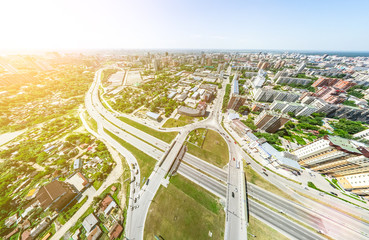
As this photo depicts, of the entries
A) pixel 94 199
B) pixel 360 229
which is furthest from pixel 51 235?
pixel 360 229


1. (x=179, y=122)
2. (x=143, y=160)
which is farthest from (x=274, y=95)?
(x=143, y=160)


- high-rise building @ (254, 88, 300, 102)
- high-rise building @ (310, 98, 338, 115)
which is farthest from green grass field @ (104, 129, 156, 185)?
high-rise building @ (310, 98, 338, 115)

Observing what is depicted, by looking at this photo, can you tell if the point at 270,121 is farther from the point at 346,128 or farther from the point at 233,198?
the point at 346,128

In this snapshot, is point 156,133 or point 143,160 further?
point 156,133

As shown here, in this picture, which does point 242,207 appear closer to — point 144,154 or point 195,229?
point 195,229

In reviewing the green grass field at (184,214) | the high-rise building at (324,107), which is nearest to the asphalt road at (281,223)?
the green grass field at (184,214)

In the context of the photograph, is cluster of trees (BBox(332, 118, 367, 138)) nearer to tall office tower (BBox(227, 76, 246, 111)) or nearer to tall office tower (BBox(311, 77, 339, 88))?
tall office tower (BBox(227, 76, 246, 111))

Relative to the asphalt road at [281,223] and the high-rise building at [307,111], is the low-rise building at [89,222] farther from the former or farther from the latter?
the high-rise building at [307,111]
